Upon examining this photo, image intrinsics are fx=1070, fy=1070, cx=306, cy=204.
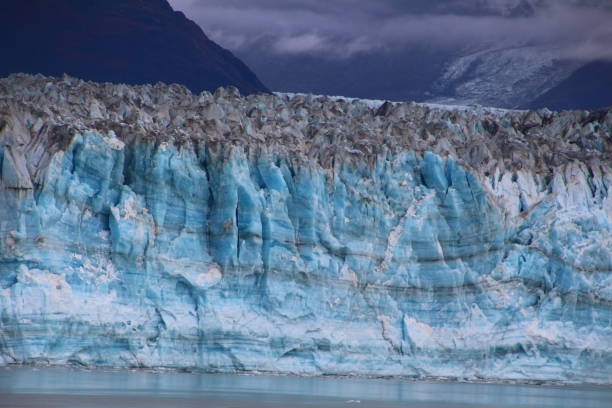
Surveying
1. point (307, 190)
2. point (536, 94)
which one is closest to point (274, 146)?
point (307, 190)

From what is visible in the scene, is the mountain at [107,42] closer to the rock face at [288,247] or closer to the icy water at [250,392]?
the rock face at [288,247]

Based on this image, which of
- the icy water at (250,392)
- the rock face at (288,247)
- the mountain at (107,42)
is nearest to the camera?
the icy water at (250,392)

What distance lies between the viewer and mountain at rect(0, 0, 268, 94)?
54906 mm

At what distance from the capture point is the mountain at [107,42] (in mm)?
54906

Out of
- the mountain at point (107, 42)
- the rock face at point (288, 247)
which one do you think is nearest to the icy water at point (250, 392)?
the rock face at point (288, 247)

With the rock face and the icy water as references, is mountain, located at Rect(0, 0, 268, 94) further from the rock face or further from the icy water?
the icy water

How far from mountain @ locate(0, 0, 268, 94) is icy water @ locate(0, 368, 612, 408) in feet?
99.7

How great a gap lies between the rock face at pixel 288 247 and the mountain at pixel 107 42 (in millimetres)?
21265

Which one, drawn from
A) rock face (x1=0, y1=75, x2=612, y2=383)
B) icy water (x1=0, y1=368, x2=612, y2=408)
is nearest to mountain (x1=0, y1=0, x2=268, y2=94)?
rock face (x1=0, y1=75, x2=612, y2=383)

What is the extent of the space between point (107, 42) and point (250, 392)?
114 feet

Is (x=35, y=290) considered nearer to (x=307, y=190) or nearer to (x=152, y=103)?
(x=307, y=190)

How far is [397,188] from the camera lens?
105 ft

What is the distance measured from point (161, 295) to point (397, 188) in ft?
26.4

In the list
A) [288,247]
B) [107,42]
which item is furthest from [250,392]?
[107,42]
